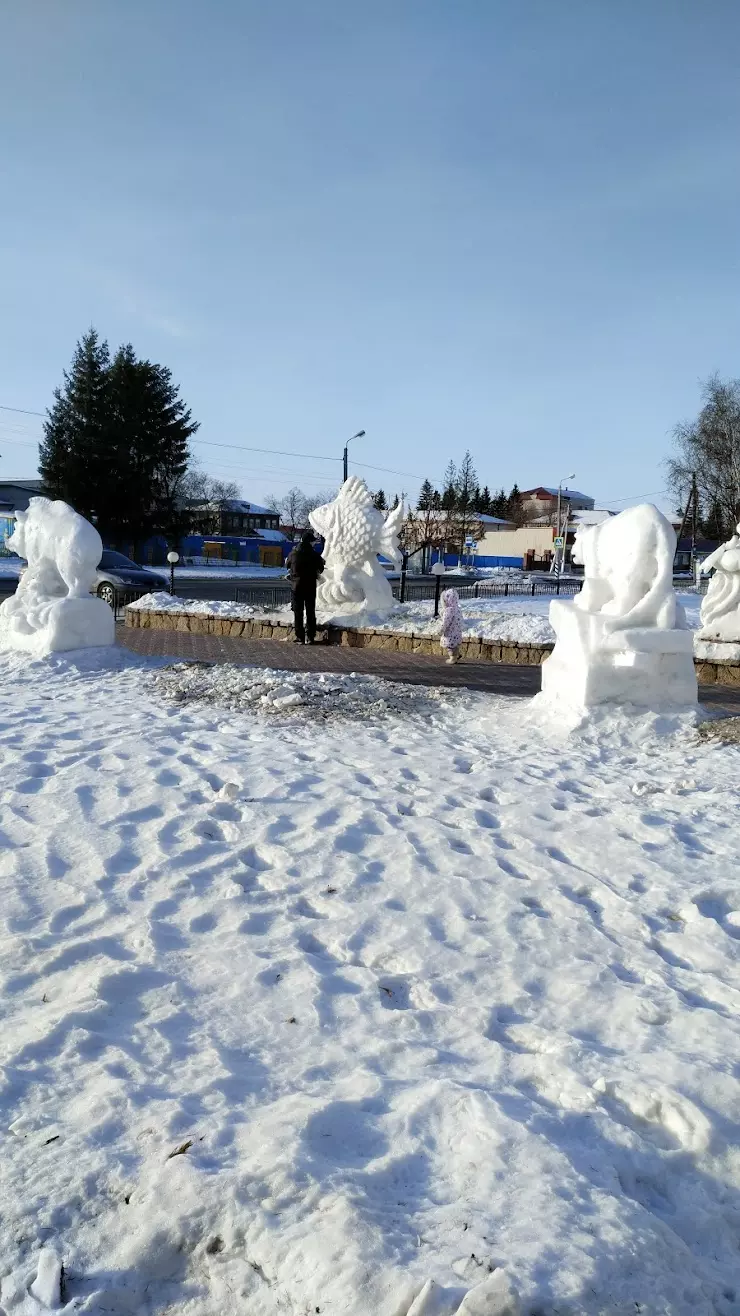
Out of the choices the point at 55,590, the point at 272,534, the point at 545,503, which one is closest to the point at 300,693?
the point at 55,590

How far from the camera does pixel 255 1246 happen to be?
6.42ft

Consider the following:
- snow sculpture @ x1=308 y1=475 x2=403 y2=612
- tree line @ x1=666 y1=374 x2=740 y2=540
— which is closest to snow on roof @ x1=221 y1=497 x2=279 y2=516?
tree line @ x1=666 y1=374 x2=740 y2=540

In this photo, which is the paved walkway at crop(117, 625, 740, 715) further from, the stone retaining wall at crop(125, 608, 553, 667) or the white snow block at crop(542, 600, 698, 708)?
the white snow block at crop(542, 600, 698, 708)

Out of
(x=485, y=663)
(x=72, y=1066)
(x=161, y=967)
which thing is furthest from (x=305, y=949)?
(x=485, y=663)

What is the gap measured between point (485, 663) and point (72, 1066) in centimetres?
913

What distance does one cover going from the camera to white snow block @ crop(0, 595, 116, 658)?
927cm

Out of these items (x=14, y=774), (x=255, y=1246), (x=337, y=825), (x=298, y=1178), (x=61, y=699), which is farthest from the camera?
(x=61, y=699)

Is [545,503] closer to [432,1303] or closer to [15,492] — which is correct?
[15,492]

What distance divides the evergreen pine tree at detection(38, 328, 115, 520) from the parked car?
54.7 feet

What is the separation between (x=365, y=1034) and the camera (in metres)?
2.88

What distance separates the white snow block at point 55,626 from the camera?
30.4ft

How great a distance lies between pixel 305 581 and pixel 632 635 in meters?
6.18

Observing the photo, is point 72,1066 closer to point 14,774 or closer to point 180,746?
point 14,774

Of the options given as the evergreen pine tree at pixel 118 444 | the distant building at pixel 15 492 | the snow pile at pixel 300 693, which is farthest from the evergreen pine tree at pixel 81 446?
the snow pile at pixel 300 693
